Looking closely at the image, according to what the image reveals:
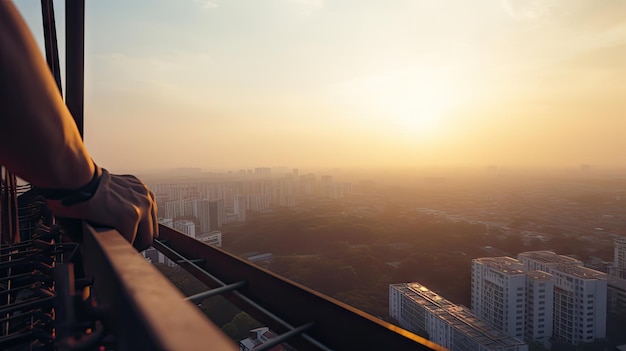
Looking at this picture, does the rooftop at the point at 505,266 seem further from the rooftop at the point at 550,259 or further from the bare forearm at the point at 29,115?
the bare forearm at the point at 29,115

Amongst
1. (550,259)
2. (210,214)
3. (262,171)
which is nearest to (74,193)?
(550,259)

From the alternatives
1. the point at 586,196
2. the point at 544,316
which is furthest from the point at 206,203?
the point at 586,196

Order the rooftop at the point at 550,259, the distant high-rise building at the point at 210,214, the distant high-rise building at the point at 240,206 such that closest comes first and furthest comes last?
1. the rooftop at the point at 550,259
2. the distant high-rise building at the point at 210,214
3. the distant high-rise building at the point at 240,206

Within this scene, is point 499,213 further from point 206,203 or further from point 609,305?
point 206,203

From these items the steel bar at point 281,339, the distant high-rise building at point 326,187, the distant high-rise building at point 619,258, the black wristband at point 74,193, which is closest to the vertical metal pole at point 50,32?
the black wristband at point 74,193

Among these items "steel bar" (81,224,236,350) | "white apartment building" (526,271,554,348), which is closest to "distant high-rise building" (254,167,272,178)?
"white apartment building" (526,271,554,348)
